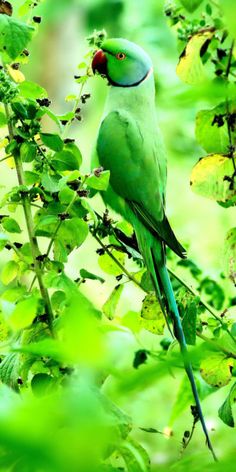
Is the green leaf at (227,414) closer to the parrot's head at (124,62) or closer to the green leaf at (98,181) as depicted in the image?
the green leaf at (98,181)

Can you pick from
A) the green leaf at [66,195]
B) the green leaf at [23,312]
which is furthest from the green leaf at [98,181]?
the green leaf at [23,312]

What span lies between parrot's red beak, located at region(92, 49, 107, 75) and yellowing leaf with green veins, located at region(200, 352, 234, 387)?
0.32m

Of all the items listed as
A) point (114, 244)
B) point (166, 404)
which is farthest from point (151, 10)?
point (114, 244)

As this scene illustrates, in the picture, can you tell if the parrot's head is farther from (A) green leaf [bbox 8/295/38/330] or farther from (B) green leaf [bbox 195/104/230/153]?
(A) green leaf [bbox 8/295/38/330]

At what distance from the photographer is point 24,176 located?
57cm

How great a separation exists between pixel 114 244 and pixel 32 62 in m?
2.81

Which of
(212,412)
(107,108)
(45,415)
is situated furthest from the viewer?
(212,412)

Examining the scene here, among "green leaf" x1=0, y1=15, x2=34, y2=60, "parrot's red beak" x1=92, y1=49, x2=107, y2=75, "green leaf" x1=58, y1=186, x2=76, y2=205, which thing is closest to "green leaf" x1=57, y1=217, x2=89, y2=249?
"green leaf" x1=58, y1=186, x2=76, y2=205

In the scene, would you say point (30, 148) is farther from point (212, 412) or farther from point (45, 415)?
point (212, 412)

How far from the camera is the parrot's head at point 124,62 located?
2.51 ft

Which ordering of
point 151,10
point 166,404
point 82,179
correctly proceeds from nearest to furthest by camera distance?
point 82,179, point 166,404, point 151,10

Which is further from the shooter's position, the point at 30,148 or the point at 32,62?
the point at 32,62

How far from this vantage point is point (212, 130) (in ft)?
1.93

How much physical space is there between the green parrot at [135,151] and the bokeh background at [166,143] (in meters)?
0.04
